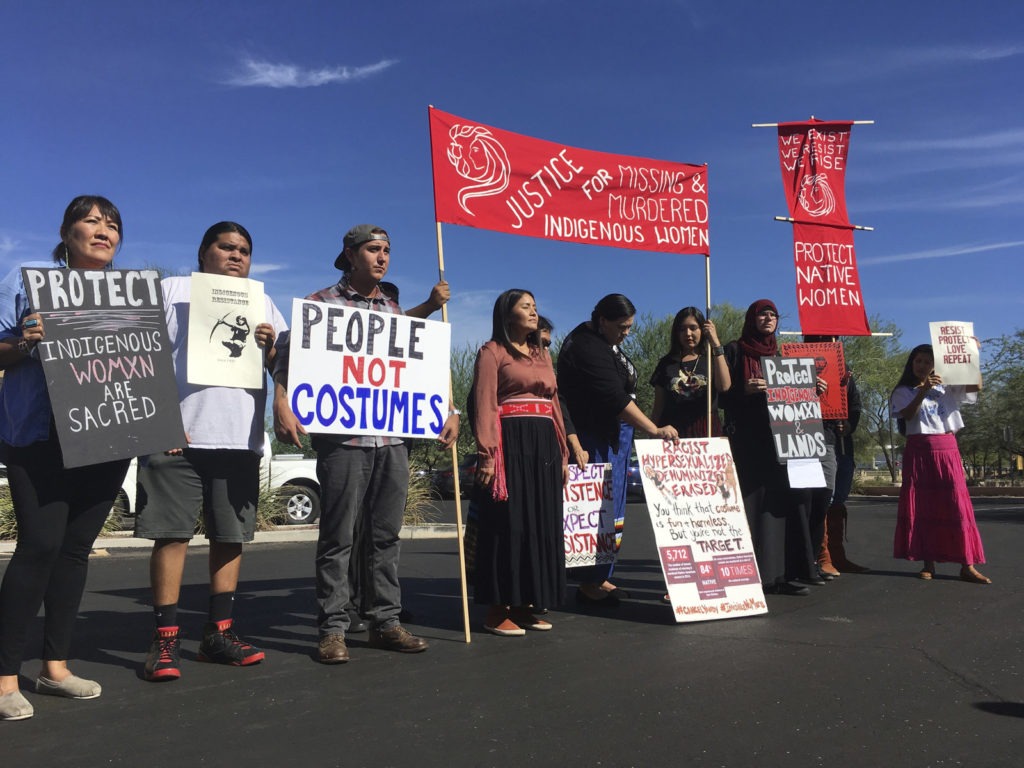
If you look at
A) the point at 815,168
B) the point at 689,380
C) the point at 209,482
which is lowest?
the point at 209,482

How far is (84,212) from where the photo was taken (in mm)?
3799

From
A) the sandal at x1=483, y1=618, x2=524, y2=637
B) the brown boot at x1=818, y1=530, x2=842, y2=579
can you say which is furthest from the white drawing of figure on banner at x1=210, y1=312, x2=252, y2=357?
the brown boot at x1=818, y1=530, x2=842, y2=579

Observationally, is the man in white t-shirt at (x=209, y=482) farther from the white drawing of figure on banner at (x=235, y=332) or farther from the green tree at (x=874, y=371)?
the green tree at (x=874, y=371)

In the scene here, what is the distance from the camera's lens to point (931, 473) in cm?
739

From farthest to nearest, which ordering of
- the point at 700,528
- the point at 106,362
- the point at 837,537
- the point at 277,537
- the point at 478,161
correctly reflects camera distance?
the point at 277,537 < the point at 837,537 < the point at 700,528 < the point at 478,161 < the point at 106,362

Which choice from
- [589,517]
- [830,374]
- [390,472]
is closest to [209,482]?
[390,472]

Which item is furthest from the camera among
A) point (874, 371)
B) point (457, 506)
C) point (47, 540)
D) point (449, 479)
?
point (874, 371)

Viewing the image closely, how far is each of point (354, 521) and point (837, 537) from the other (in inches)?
196

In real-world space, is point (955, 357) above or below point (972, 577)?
above

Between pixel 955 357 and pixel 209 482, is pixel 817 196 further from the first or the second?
pixel 209 482

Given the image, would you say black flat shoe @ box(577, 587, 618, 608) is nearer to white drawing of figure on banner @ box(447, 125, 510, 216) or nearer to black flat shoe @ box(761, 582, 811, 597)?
black flat shoe @ box(761, 582, 811, 597)

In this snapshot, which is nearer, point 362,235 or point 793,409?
point 362,235

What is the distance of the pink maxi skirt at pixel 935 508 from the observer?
714 cm

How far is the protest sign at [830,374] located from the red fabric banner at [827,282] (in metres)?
0.34
